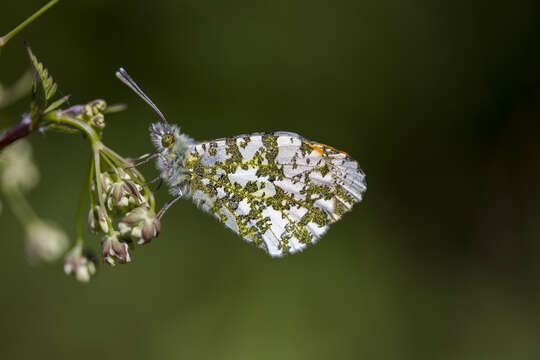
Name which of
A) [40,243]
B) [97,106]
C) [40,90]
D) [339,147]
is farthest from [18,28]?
[339,147]

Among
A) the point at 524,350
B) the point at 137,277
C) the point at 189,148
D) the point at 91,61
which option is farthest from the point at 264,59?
the point at 524,350

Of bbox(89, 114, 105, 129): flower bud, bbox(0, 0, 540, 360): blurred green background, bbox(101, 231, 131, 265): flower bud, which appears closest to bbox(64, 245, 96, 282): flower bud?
bbox(101, 231, 131, 265): flower bud

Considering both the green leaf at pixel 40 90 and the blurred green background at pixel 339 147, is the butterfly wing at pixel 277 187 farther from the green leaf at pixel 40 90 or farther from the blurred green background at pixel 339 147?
the blurred green background at pixel 339 147

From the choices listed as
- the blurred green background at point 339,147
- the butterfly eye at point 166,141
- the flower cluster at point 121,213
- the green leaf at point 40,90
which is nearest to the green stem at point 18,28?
the green leaf at point 40,90

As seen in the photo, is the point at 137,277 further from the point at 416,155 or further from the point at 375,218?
the point at 416,155

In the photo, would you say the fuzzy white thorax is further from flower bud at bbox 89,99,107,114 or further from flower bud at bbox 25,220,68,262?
flower bud at bbox 25,220,68,262

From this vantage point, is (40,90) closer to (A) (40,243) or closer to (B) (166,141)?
(B) (166,141)

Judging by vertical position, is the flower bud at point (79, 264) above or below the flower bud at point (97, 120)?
below
